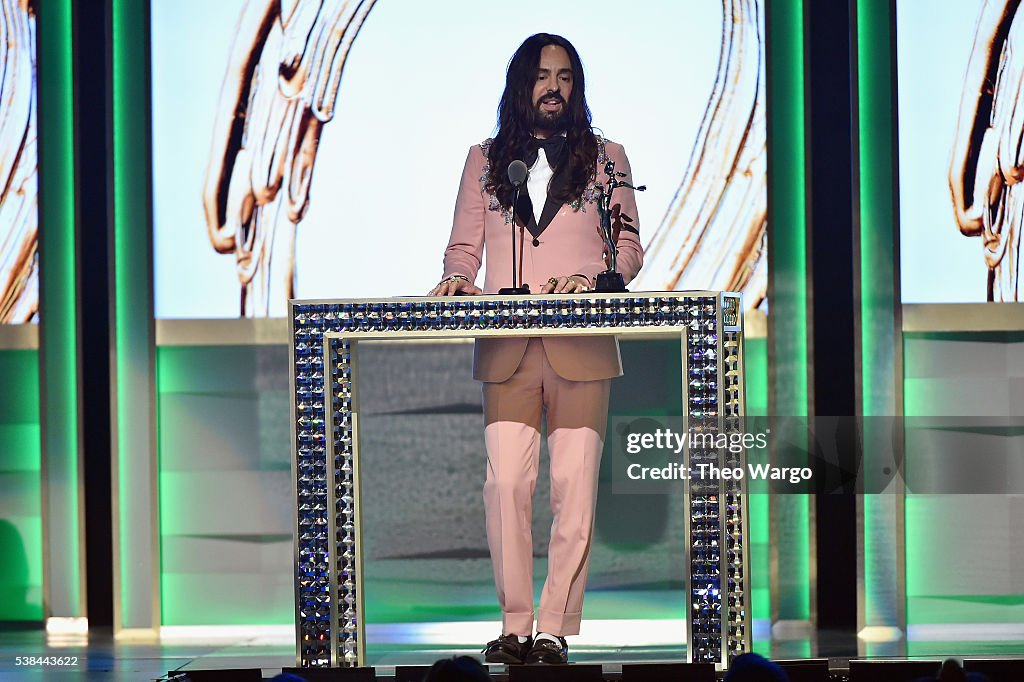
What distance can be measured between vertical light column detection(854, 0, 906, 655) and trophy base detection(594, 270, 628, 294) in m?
1.67

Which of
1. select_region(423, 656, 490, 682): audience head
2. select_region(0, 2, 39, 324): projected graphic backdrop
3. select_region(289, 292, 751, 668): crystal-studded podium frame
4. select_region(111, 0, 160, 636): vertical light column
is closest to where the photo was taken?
select_region(423, 656, 490, 682): audience head

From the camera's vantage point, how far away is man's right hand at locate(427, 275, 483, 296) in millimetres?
3697

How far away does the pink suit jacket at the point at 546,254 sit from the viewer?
12.4ft

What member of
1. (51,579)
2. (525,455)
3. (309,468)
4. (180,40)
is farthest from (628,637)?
(180,40)

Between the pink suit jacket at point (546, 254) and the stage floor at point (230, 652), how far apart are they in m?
0.93

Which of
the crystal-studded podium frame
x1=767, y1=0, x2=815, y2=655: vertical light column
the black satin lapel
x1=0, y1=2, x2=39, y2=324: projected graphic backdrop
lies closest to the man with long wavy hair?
the black satin lapel

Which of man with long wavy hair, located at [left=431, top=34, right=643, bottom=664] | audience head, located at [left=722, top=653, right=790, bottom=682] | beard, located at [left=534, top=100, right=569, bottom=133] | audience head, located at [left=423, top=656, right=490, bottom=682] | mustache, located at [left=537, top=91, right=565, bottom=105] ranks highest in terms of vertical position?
mustache, located at [left=537, top=91, right=565, bottom=105]

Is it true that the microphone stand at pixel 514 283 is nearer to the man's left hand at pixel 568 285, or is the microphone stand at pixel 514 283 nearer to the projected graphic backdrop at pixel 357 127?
the man's left hand at pixel 568 285

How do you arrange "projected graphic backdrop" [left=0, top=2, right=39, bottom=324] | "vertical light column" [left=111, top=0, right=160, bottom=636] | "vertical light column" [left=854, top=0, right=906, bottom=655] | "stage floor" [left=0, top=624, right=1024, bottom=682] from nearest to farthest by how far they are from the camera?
"stage floor" [left=0, top=624, right=1024, bottom=682], "vertical light column" [left=854, top=0, right=906, bottom=655], "vertical light column" [left=111, top=0, right=160, bottom=636], "projected graphic backdrop" [left=0, top=2, right=39, bottom=324]

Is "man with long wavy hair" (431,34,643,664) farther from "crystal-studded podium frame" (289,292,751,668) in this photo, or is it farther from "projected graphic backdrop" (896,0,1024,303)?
"projected graphic backdrop" (896,0,1024,303)

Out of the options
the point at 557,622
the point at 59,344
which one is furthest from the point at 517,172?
the point at 59,344

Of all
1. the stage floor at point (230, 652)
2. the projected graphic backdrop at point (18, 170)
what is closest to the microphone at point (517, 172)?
the stage floor at point (230, 652)

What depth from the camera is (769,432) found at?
479cm

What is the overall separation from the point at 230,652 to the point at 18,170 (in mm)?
2195
